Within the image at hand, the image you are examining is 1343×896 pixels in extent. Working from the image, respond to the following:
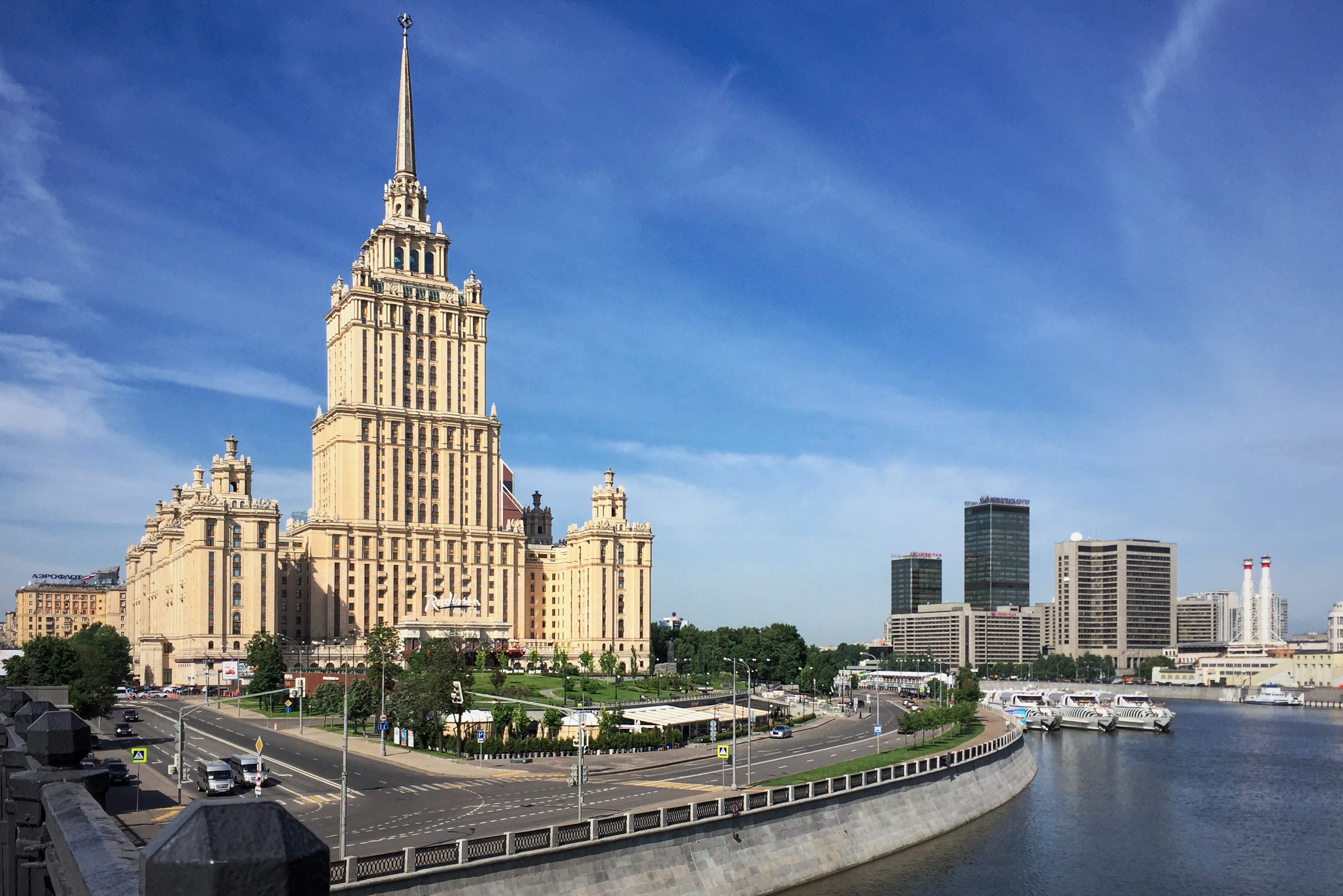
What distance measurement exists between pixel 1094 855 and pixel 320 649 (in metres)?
128

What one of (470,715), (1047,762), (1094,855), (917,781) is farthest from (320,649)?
(1094,855)

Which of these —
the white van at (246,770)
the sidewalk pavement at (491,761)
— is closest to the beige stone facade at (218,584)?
the sidewalk pavement at (491,761)

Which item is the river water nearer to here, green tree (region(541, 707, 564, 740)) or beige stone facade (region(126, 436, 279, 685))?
green tree (region(541, 707, 564, 740))

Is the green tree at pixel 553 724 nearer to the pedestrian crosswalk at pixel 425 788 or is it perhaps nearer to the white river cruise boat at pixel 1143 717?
the pedestrian crosswalk at pixel 425 788

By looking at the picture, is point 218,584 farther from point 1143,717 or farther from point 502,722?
point 1143,717

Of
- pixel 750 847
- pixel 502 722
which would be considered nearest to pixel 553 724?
pixel 502 722

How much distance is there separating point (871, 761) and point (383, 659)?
168 feet

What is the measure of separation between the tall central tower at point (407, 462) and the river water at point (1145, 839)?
98659 millimetres

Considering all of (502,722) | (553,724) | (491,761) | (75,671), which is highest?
(75,671)

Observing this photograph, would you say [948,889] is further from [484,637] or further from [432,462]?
[432,462]

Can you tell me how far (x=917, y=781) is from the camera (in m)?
81.3

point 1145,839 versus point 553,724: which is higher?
point 553,724

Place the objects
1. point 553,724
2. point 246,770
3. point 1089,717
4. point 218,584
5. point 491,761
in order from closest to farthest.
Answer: point 246,770, point 491,761, point 553,724, point 218,584, point 1089,717

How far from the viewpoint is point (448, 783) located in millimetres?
77062
